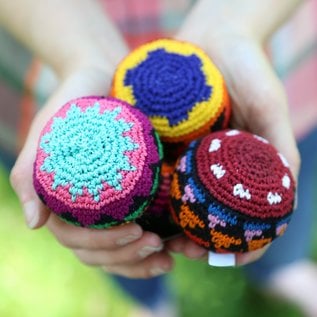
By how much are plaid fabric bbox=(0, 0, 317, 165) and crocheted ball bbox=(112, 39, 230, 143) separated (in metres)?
0.23

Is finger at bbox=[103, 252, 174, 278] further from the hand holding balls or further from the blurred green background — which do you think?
the blurred green background

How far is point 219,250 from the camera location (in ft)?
2.33

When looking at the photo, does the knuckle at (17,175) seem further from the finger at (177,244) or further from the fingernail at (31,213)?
the finger at (177,244)

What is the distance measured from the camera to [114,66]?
916mm

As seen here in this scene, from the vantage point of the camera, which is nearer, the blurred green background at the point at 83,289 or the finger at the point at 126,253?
the finger at the point at 126,253

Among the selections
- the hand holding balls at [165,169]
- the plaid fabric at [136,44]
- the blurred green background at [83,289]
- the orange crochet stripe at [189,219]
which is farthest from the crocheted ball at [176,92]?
the blurred green background at [83,289]

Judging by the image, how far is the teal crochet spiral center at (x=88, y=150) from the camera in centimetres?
64

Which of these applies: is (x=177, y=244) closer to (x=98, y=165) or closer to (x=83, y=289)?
(x=98, y=165)

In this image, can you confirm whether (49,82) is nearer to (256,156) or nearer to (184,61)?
(184,61)

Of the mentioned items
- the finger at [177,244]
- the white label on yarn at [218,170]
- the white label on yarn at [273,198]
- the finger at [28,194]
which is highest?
the white label on yarn at [218,170]

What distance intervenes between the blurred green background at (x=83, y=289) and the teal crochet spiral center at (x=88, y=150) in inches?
29.4

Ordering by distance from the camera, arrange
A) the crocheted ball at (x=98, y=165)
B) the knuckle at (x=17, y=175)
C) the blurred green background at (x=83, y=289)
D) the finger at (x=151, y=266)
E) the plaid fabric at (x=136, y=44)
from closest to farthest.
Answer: the crocheted ball at (x=98, y=165) → the knuckle at (x=17, y=175) → the finger at (x=151, y=266) → the plaid fabric at (x=136, y=44) → the blurred green background at (x=83, y=289)

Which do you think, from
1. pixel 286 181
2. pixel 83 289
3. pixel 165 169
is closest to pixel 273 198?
pixel 286 181

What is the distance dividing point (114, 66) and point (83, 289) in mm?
639
